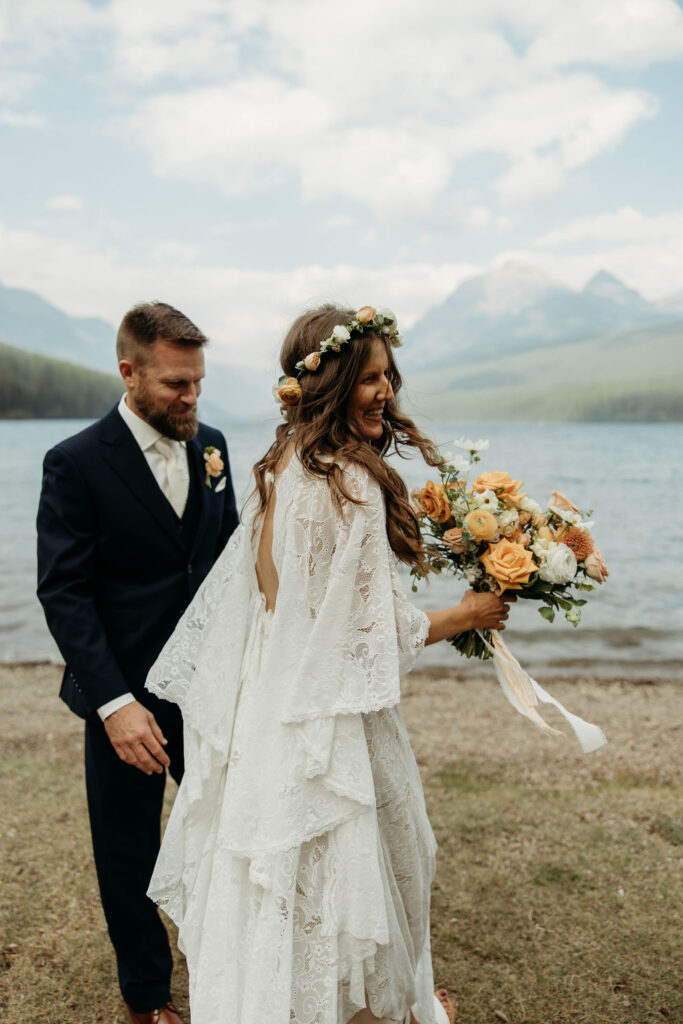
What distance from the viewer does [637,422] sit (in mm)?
127062

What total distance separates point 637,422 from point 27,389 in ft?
296

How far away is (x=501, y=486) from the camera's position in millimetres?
2875

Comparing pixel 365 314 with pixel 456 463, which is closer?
pixel 365 314

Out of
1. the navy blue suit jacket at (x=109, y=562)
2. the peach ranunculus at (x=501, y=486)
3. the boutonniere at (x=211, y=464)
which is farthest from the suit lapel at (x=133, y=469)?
the peach ranunculus at (x=501, y=486)

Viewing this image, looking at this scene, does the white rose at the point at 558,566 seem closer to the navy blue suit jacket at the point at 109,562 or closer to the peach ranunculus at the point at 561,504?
the peach ranunculus at the point at 561,504

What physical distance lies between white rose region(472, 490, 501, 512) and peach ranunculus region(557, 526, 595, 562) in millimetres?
→ 285

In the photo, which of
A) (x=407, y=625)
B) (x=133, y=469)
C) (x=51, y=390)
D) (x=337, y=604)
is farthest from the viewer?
(x=51, y=390)

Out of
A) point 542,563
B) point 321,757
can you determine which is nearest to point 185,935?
point 321,757

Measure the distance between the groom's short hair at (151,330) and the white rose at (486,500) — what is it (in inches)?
50.0

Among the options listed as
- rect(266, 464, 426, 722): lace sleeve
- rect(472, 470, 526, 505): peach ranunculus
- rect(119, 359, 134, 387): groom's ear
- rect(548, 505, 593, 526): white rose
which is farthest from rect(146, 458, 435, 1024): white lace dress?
rect(119, 359, 134, 387): groom's ear

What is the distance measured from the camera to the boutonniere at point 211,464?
11.0ft

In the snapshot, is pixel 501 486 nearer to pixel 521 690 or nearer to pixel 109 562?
pixel 521 690

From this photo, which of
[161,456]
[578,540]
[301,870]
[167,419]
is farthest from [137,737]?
[578,540]

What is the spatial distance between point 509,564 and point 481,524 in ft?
0.54
